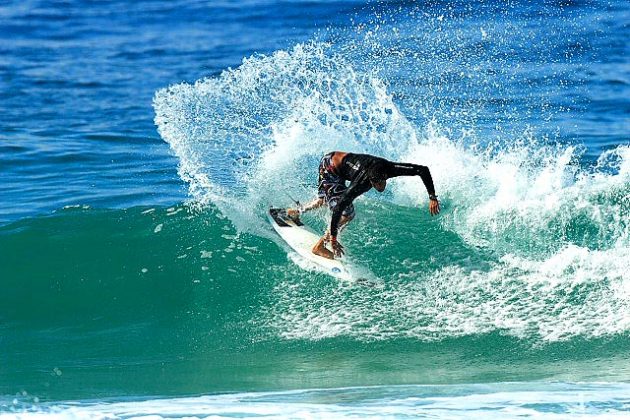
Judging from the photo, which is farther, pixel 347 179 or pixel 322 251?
pixel 322 251

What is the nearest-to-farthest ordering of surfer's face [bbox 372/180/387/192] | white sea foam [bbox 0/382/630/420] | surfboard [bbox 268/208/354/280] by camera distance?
white sea foam [bbox 0/382/630/420] → surfer's face [bbox 372/180/387/192] → surfboard [bbox 268/208/354/280]

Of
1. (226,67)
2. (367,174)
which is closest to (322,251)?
(367,174)

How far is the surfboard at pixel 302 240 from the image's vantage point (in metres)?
10.2

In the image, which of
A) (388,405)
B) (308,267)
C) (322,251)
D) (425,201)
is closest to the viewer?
(388,405)

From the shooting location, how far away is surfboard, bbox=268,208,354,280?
402 inches

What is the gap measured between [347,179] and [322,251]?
32.4 inches

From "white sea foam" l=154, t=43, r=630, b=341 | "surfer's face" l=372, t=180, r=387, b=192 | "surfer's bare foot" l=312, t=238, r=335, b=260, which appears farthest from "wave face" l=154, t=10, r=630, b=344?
"surfer's face" l=372, t=180, r=387, b=192

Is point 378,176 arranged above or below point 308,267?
above

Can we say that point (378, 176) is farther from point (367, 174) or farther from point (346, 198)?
point (346, 198)

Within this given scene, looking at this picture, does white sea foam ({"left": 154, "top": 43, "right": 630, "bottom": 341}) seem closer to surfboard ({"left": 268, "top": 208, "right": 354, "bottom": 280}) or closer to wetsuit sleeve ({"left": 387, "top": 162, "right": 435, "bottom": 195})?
surfboard ({"left": 268, "top": 208, "right": 354, "bottom": 280})

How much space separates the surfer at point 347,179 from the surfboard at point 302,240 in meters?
0.10

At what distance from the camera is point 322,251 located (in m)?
10.3

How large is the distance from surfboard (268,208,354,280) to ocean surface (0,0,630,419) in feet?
0.43

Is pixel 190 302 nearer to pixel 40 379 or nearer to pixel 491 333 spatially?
pixel 40 379
